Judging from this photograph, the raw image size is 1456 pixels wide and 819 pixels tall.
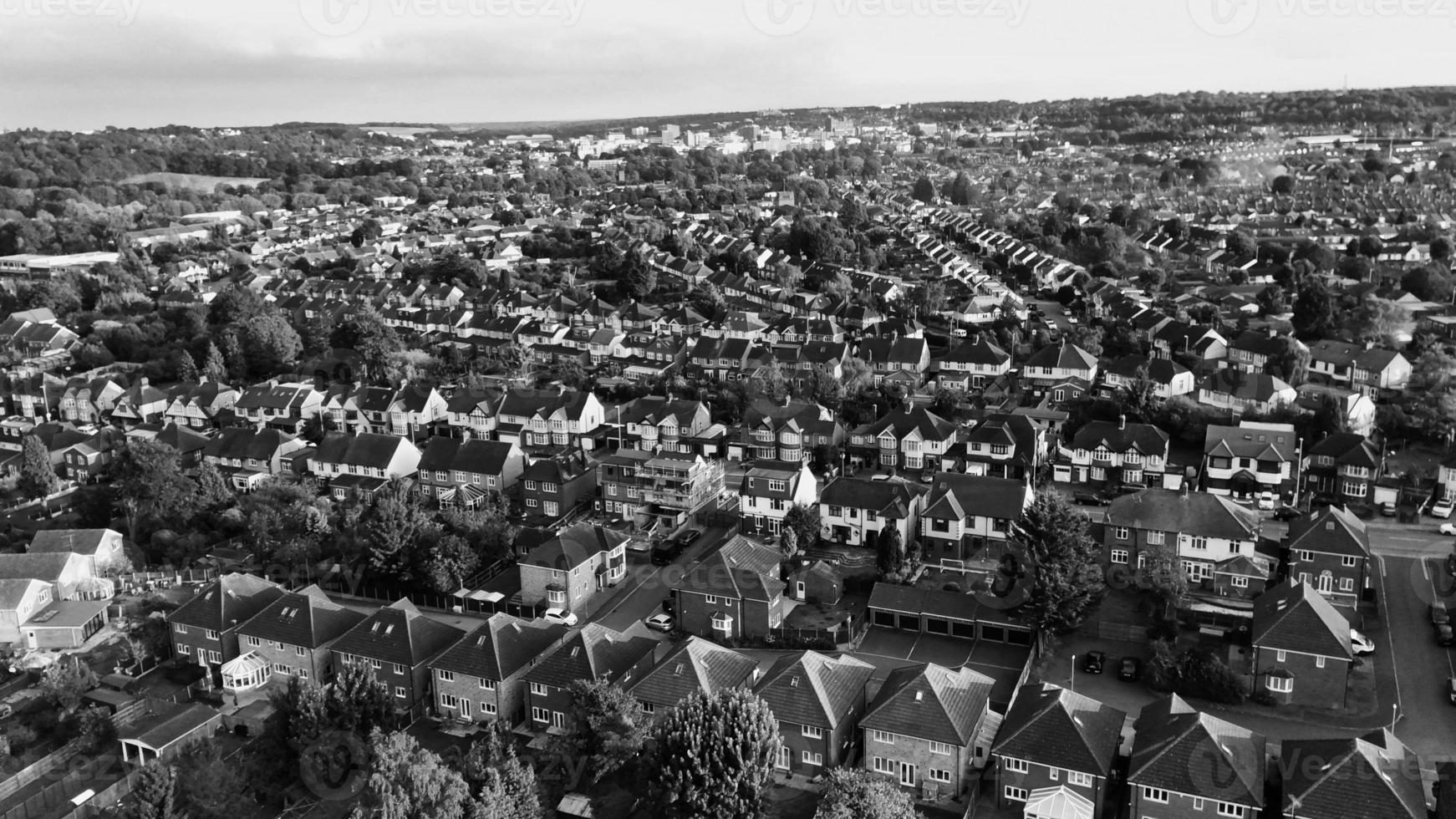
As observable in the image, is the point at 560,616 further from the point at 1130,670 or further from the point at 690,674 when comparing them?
the point at 1130,670

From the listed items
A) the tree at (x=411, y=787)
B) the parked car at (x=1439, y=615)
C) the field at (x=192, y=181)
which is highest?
the field at (x=192, y=181)

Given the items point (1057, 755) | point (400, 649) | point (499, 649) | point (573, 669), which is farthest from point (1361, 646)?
point (400, 649)

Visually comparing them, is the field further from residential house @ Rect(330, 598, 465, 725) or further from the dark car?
residential house @ Rect(330, 598, 465, 725)

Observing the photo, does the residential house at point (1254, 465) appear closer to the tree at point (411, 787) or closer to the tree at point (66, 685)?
the tree at point (411, 787)

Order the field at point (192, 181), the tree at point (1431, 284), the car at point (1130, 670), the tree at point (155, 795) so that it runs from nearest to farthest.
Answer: the tree at point (155, 795)
the car at point (1130, 670)
the tree at point (1431, 284)
the field at point (192, 181)

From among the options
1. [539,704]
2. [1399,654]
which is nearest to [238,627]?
[539,704]

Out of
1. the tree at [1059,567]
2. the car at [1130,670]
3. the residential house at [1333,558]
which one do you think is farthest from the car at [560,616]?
the residential house at [1333,558]

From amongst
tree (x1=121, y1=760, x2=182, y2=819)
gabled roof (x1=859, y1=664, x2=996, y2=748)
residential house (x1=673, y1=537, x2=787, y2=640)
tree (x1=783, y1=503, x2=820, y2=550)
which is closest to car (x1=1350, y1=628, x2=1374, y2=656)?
gabled roof (x1=859, y1=664, x2=996, y2=748)
